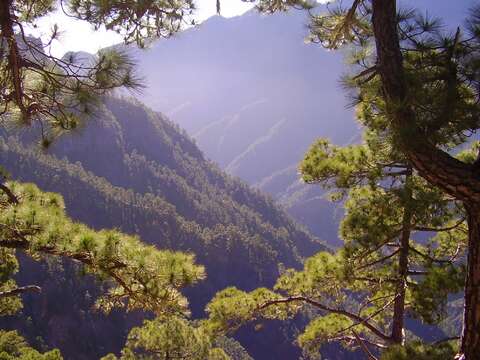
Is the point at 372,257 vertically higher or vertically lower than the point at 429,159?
higher

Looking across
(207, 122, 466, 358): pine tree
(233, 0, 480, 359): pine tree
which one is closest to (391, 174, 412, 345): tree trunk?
(207, 122, 466, 358): pine tree

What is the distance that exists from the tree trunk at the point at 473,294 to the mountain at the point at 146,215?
1547 inches

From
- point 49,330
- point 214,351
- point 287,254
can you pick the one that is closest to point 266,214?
point 287,254

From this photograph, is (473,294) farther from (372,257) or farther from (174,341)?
(174,341)

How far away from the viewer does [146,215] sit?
8831 centimetres

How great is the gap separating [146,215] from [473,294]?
87523 mm

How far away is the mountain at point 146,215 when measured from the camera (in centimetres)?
6494

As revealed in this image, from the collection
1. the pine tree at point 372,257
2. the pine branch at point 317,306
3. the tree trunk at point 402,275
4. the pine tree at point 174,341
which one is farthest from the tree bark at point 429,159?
the pine tree at point 174,341

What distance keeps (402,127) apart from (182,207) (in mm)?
108532

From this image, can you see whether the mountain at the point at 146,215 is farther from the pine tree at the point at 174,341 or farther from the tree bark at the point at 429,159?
the tree bark at the point at 429,159

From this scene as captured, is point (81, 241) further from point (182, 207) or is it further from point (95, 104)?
point (182, 207)

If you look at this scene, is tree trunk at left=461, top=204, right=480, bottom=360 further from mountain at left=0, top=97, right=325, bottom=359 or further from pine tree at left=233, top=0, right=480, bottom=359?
mountain at left=0, top=97, right=325, bottom=359

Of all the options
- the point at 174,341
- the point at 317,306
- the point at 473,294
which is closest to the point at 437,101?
the point at 473,294

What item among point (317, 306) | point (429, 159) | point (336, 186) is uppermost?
point (336, 186)
